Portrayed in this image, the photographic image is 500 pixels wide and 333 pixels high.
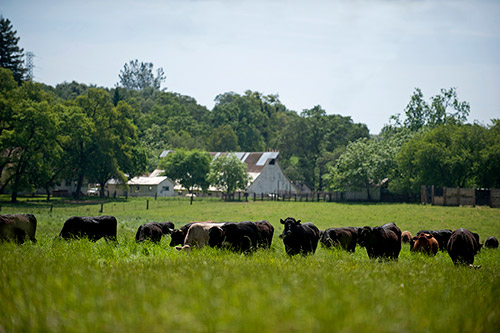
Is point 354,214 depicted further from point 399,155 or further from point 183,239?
point 183,239

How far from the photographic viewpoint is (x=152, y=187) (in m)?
83.6

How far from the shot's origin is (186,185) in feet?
273

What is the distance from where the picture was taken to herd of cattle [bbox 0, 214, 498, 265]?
13.7 metres

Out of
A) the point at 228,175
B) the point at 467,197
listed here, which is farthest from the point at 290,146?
the point at 467,197

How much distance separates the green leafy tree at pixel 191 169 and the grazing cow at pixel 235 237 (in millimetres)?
67175

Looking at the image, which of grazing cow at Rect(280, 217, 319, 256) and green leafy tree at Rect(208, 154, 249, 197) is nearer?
grazing cow at Rect(280, 217, 319, 256)

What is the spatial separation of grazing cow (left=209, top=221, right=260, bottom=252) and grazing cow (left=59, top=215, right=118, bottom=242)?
4590 millimetres

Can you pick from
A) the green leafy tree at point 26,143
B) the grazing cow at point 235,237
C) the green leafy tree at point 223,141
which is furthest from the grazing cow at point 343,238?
the green leafy tree at point 223,141

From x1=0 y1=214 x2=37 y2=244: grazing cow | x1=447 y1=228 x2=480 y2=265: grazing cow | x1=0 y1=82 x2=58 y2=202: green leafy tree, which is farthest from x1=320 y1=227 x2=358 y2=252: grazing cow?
x1=0 y1=82 x2=58 y2=202: green leafy tree

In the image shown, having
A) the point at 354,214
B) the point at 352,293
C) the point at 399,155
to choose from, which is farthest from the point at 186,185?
the point at 352,293

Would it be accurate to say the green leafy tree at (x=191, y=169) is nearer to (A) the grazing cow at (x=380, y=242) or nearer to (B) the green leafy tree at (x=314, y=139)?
(B) the green leafy tree at (x=314, y=139)

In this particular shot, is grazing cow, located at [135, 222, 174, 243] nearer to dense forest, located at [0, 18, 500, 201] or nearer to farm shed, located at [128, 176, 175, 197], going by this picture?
dense forest, located at [0, 18, 500, 201]

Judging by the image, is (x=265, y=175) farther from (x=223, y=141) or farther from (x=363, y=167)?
(x=223, y=141)

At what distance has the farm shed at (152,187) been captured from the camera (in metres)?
82.8
